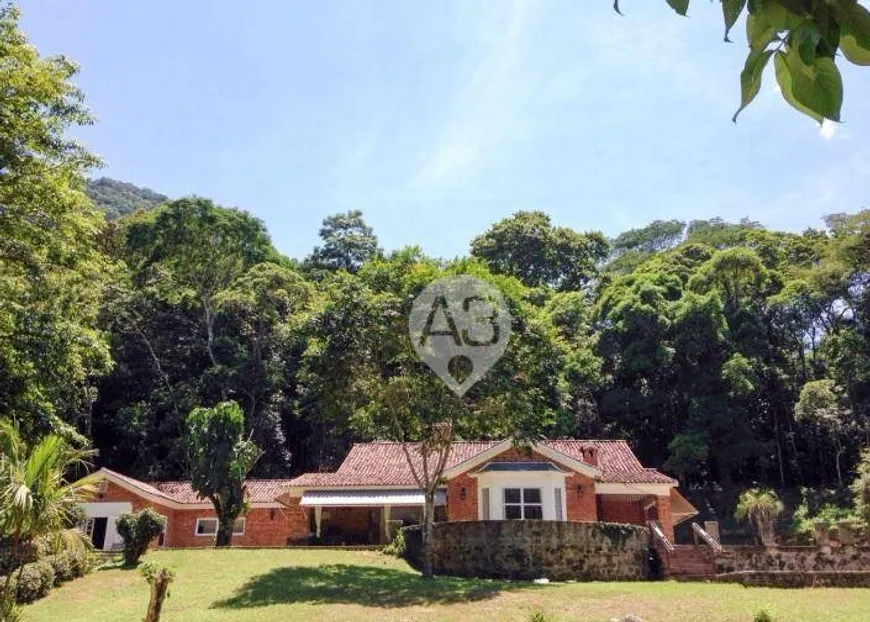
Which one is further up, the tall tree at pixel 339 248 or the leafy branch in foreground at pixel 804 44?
the tall tree at pixel 339 248

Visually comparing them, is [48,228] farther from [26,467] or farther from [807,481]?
[807,481]

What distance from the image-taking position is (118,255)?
45.2 meters

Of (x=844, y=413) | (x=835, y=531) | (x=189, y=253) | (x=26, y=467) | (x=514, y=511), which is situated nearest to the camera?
(x=26, y=467)

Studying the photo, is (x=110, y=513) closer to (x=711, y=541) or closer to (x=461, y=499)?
(x=461, y=499)

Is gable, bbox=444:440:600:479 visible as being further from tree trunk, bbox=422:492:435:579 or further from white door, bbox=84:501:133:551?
white door, bbox=84:501:133:551

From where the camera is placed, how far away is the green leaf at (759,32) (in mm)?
1367

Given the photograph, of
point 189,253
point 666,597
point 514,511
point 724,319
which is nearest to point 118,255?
point 189,253

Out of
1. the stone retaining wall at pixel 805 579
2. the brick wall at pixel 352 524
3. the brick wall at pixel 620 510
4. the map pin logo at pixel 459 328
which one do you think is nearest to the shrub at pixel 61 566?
the map pin logo at pixel 459 328

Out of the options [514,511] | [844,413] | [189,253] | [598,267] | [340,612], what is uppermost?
[598,267]

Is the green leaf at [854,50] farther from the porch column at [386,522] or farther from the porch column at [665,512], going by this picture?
the porch column at [386,522]

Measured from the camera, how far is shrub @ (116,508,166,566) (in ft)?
62.2

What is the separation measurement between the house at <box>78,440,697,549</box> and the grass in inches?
262

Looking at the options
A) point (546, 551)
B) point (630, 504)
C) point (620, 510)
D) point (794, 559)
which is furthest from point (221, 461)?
point (794, 559)

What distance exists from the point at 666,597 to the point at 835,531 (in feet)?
27.8
